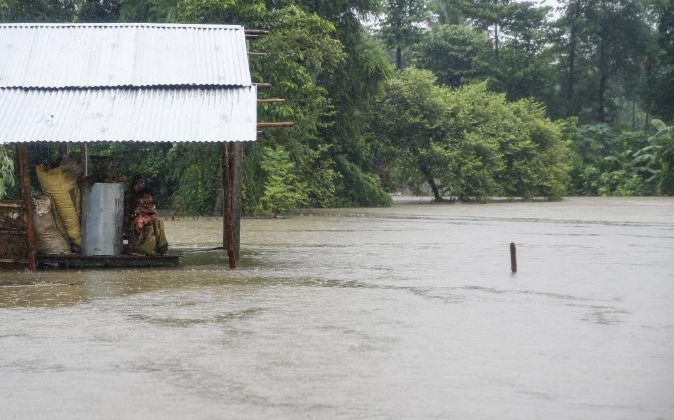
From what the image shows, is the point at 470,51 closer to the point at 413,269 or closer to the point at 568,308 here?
the point at 413,269

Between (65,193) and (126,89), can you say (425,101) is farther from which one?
(65,193)

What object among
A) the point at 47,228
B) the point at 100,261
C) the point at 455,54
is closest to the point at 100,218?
the point at 100,261

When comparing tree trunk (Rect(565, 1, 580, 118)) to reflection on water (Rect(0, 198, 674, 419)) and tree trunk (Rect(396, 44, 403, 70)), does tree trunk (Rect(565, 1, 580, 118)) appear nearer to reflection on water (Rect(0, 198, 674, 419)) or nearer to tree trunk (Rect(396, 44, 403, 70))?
tree trunk (Rect(396, 44, 403, 70))

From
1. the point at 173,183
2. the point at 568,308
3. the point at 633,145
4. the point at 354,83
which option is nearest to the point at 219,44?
the point at 568,308

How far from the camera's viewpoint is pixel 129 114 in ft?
49.7

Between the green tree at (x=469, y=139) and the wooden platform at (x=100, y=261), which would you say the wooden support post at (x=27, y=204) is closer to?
the wooden platform at (x=100, y=261)

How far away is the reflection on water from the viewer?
6840 millimetres

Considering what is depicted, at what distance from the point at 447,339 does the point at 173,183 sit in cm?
2618

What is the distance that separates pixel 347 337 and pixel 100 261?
725 centimetres

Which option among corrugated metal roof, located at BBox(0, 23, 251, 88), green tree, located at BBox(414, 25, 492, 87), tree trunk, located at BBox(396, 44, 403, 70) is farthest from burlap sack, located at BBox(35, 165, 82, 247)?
tree trunk, located at BBox(396, 44, 403, 70)

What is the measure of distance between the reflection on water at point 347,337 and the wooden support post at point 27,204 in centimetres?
43

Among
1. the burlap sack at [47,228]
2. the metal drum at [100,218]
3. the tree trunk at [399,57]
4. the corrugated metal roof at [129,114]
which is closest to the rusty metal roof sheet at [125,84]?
the corrugated metal roof at [129,114]

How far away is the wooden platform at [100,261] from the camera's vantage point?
15.4 meters

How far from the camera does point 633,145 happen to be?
54312 millimetres
